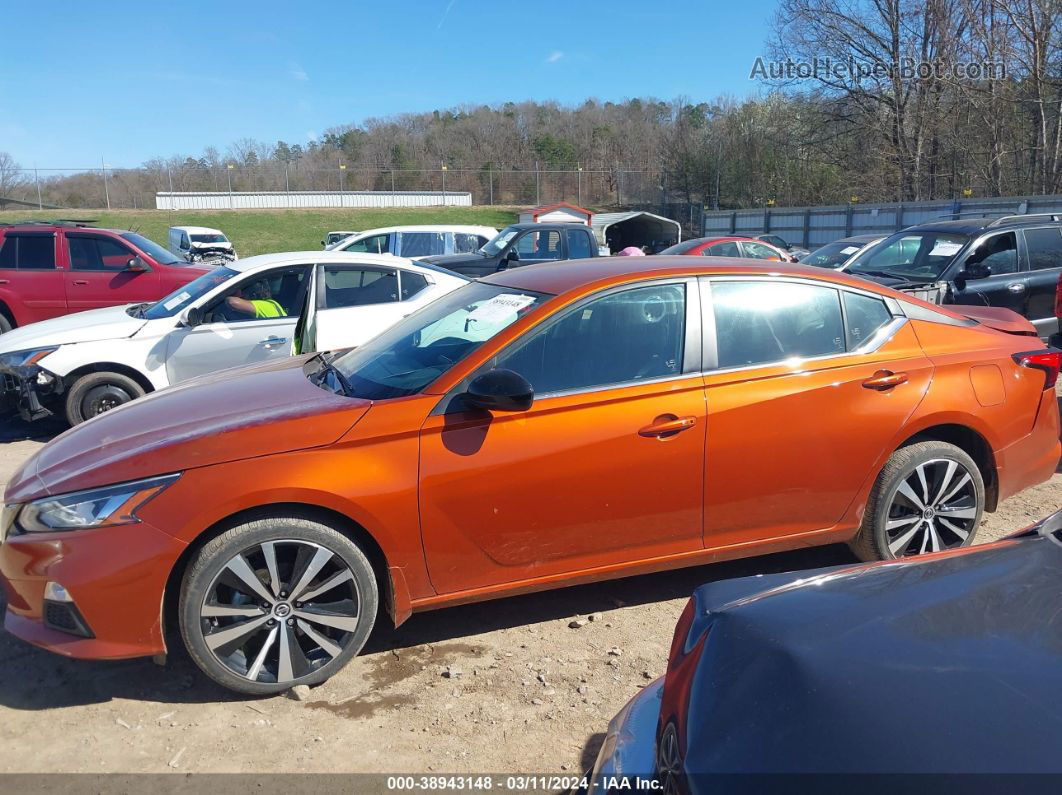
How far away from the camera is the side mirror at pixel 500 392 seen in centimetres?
332

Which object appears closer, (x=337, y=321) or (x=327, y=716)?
(x=327, y=716)

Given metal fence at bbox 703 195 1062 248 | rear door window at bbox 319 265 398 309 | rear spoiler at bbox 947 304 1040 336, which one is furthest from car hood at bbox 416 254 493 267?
metal fence at bbox 703 195 1062 248

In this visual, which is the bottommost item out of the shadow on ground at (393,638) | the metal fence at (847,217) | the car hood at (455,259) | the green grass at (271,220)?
the shadow on ground at (393,638)

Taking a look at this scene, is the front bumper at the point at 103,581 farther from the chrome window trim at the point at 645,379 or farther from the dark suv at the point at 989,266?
the dark suv at the point at 989,266

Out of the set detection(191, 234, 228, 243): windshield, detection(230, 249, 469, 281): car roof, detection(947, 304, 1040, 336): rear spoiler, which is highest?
detection(191, 234, 228, 243): windshield

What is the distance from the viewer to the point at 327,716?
3.21 m

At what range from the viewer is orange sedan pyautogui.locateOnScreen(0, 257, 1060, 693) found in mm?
3164

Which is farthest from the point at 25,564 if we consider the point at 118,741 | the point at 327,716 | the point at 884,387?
the point at 884,387

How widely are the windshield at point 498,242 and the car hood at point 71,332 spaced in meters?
8.21

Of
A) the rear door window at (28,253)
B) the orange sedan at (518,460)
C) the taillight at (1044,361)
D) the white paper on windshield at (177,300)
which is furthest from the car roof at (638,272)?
the rear door window at (28,253)

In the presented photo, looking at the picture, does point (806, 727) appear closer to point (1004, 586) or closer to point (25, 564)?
point (1004, 586)

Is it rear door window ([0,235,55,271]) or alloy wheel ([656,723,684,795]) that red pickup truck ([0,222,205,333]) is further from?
alloy wheel ([656,723,684,795])

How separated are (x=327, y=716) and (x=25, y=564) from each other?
4.18ft

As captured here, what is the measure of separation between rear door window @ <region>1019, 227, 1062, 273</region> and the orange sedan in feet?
19.0
